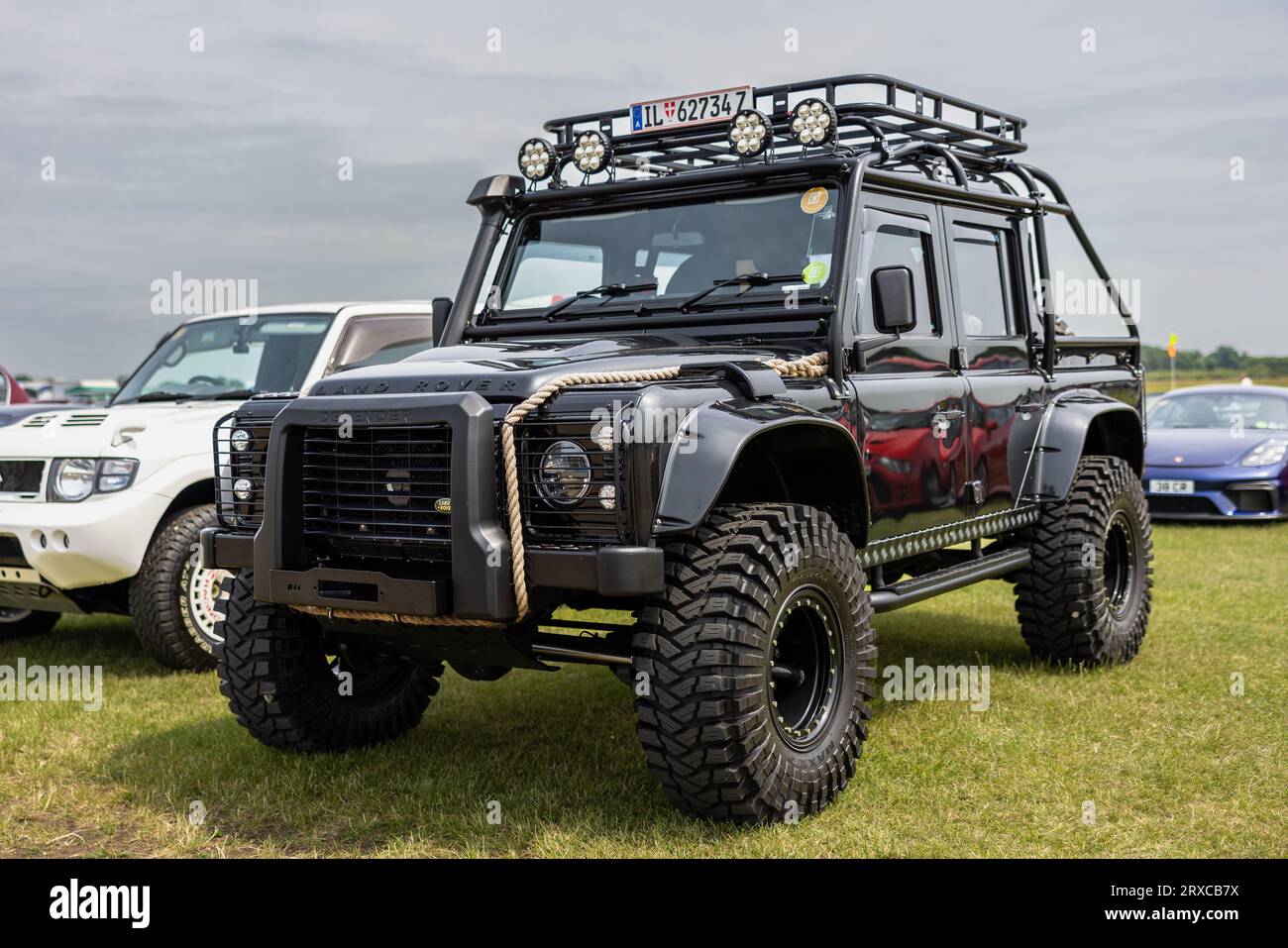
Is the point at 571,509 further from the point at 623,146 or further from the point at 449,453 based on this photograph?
the point at 623,146

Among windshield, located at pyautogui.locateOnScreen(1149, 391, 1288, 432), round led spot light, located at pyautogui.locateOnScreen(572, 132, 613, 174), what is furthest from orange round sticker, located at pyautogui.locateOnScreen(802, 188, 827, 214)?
windshield, located at pyautogui.locateOnScreen(1149, 391, 1288, 432)

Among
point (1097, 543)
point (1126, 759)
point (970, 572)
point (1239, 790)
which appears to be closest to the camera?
point (1239, 790)

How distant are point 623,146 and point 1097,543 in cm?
320

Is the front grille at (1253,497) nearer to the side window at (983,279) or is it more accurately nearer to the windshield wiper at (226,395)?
the side window at (983,279)

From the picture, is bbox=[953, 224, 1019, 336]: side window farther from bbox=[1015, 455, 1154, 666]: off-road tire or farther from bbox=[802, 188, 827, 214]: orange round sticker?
bbox=[802, 188, 827, 214]: orange round sticker

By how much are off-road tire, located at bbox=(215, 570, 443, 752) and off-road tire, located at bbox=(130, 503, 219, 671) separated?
5.75ft

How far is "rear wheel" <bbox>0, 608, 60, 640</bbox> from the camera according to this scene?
8.41 metres

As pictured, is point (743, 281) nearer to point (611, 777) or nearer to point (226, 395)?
point (611, 777)

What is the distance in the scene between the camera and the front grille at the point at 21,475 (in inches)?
273

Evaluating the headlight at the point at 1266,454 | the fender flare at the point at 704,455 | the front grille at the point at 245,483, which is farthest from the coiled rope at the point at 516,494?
the headlight at the point at 1266,454

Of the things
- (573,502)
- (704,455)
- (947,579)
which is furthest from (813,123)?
(573,502)

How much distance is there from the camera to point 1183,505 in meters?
13.3

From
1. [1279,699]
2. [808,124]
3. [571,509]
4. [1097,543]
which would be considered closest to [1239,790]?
[1279,699]

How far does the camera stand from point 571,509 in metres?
4.11
